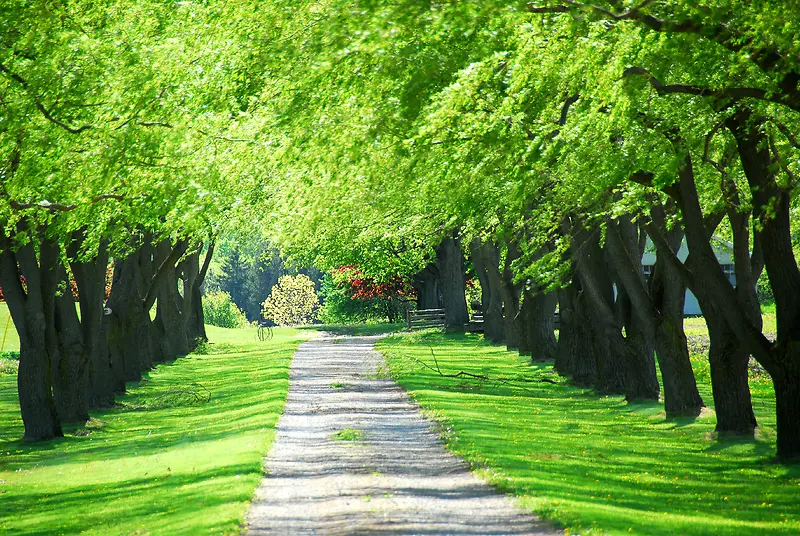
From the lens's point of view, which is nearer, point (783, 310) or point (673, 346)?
point (783, 310)

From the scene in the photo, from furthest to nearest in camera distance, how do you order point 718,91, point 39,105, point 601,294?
point 601,294
point 39,105
point 718,91

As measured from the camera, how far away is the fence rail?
54812mm

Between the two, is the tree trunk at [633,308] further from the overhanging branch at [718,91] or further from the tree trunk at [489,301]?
the tree trunk at [489,301]

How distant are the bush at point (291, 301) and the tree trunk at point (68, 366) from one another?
76.9 meters

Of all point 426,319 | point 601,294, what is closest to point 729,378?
point 601,294

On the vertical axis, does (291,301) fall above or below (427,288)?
above

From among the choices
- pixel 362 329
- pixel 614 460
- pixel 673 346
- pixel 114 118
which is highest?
pixel 114 118

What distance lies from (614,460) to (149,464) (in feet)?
22.4

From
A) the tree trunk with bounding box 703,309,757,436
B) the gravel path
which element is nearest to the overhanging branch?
the gravel path

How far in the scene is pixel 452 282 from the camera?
48.8m

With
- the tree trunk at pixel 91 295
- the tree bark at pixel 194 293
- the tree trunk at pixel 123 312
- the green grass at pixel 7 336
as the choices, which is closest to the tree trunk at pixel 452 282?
the tree bark at pixel 194 293

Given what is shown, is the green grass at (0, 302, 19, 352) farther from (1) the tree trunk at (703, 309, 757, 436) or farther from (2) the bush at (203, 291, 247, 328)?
(1) the tree trunk at (703, 309, 757, 436)

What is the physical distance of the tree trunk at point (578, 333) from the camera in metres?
26.5

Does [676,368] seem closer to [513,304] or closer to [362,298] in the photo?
[513,304]
